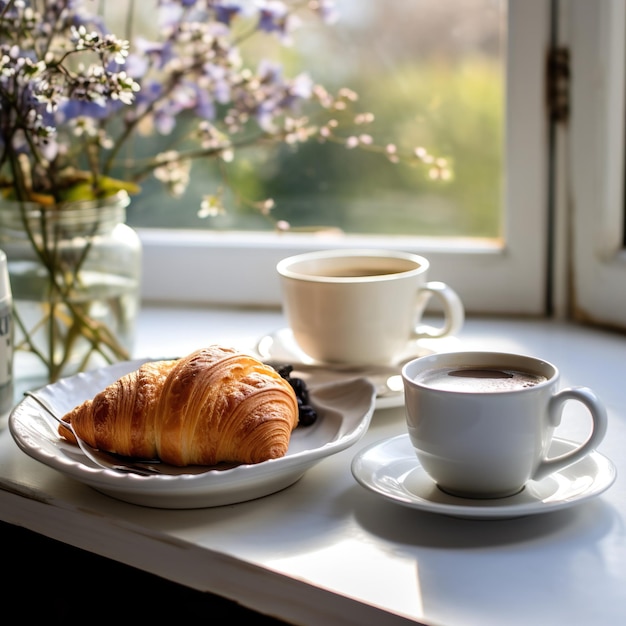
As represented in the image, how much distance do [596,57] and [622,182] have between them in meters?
0.14

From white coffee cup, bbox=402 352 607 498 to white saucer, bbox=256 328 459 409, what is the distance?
184mm

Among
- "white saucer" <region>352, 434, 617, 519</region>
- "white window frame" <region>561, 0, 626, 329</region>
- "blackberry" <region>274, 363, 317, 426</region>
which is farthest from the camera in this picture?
"white window frame" <region>561, 0, 626, 329</region>

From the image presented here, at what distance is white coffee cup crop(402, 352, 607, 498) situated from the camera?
59 centimetres

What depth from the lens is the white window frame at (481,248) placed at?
110 centimetres

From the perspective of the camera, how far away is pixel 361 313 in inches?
34.8

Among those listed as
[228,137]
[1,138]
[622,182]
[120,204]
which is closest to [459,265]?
[622,182]

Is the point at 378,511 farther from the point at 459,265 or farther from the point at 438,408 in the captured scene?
the point at 459,265

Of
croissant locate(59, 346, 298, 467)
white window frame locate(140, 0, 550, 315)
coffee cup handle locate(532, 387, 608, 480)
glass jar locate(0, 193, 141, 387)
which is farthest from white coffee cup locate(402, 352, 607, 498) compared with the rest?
white window frame locate(140, 0, 550, 315)

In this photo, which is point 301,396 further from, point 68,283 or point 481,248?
point 481,248

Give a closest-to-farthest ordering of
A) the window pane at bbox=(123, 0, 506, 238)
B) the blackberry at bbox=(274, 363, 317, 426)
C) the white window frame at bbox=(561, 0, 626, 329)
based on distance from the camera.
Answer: the blackberry at bbox=(274, 363, 317, 426), the white window frame at bbox=(561, 0, 626, 329), the window pane at bbox=(123, 0, 506, 238)

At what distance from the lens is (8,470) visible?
0.73m

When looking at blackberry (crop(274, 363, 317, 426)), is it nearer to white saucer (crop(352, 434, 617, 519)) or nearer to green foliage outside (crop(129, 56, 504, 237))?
white saucer (crop(352, 434, 617, 519))

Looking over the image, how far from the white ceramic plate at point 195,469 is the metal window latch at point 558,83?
1.62 ft

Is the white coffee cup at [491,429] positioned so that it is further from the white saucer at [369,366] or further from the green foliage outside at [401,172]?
the green foliage outside at [401,172]
